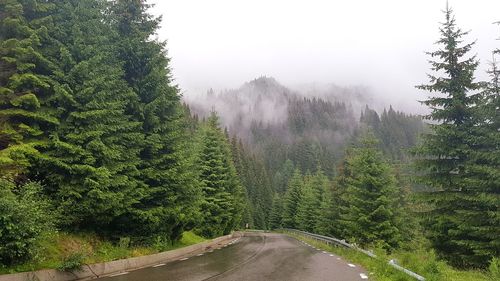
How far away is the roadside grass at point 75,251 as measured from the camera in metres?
11.1

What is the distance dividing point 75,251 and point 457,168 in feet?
53.5

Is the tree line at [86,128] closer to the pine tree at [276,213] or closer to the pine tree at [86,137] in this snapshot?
the pine tree at [86,137]

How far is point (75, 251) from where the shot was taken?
1295 cm

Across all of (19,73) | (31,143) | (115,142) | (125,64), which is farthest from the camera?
(125,64)

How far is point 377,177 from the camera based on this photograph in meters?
29.2

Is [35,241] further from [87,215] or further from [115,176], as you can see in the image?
[115,176]

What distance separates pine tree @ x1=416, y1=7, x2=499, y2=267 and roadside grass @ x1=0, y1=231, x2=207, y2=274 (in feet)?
42.1

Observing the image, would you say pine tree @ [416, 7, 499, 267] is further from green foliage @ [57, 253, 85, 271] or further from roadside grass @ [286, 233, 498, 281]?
green foliage @ [57, 253, 85, 271]

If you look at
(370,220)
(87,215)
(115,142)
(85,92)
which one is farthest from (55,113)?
(370,220)

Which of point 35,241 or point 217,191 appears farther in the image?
point 217,191

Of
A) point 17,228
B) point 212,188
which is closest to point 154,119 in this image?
point 17,228

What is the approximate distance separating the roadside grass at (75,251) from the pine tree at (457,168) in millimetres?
12818

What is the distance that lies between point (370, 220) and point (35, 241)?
2291cm

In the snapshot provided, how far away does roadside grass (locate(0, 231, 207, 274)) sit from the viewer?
11109 millimetres
